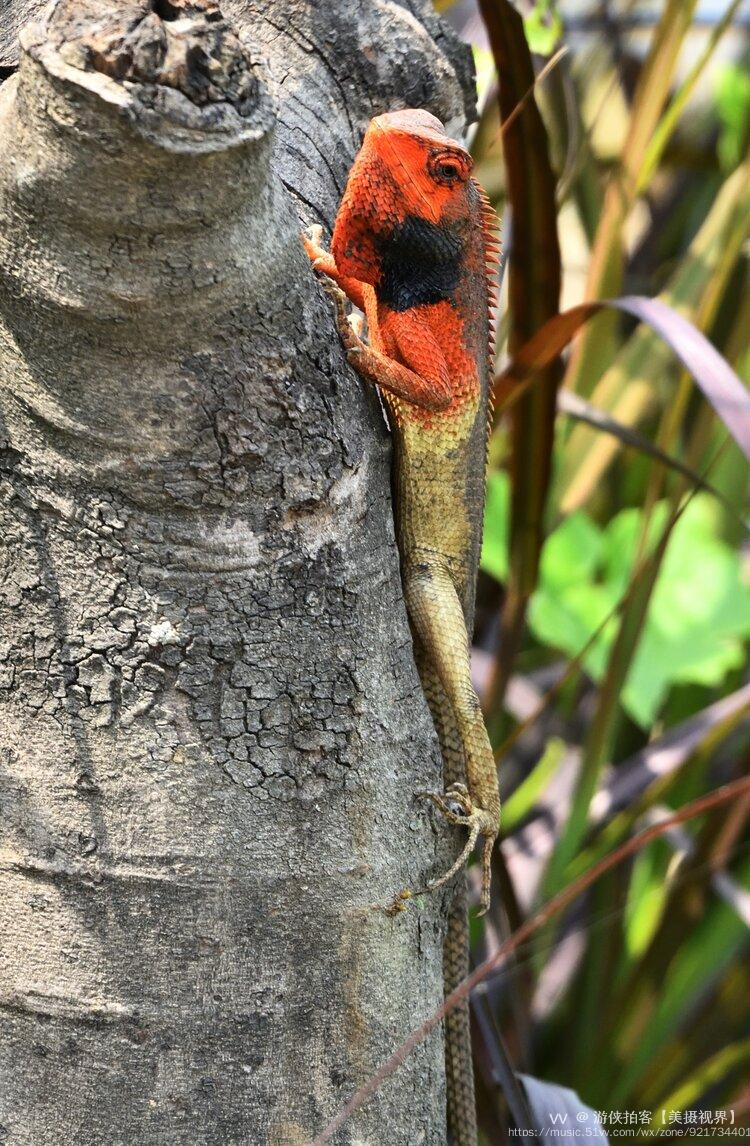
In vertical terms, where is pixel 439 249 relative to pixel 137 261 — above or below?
below

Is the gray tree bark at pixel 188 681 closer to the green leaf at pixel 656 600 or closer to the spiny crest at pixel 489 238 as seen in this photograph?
the spiny crest at pixel 489 238

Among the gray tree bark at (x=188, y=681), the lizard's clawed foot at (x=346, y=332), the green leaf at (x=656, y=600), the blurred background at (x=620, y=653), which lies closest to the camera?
the gray tree bark at (x=188, y=681)

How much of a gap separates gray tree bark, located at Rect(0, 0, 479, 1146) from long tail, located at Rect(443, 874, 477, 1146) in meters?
0.40

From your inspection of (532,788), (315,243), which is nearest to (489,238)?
(315,243)

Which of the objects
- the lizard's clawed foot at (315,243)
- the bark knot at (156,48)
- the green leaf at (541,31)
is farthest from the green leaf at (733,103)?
the bark knot at (156,48)

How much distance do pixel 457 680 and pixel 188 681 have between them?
1.80 feet

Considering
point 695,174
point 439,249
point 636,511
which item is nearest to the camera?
point 439,249

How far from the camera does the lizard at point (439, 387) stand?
1493 mm

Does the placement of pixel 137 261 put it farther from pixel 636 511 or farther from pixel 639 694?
pixel 636 511

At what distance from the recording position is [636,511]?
123 inches

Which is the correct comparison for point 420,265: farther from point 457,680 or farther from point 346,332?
point 457,680

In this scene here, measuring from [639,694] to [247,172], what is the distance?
6.88ft

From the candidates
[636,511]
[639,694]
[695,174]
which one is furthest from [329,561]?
[695,174]

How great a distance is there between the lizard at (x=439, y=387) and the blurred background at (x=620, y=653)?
1.36ft
